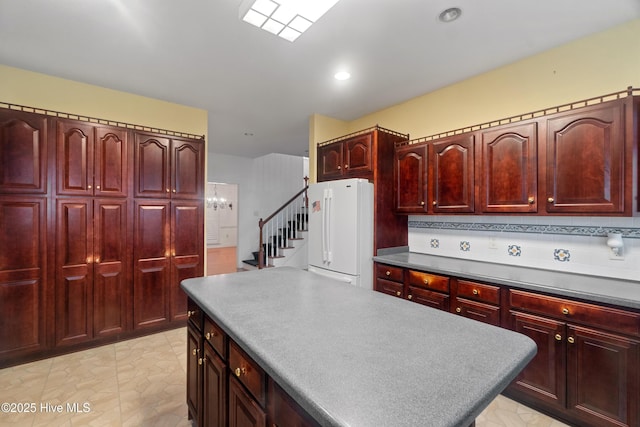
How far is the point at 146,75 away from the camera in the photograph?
2.80 meters

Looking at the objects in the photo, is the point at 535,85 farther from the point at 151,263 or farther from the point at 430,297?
the point at 151,263

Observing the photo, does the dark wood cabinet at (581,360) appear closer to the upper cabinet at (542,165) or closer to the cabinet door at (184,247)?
the upper cabinet at (542,165)

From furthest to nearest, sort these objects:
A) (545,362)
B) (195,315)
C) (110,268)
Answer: (110,268)
(545,362)
(195,315)

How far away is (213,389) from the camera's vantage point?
1360 millimetres

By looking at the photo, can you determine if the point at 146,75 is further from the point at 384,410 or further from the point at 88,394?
the point at 384,410

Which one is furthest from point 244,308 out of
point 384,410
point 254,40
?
point 254,40

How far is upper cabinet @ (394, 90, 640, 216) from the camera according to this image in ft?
5.95

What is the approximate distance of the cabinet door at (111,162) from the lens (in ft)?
9.21

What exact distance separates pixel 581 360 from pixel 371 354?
174 cm

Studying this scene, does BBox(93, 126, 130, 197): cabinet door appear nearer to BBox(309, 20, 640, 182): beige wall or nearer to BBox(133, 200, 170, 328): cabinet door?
BBox(133, 200, 170, 328): cabinet door

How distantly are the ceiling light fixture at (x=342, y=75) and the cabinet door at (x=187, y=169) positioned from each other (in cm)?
183

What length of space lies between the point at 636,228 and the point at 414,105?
2.25m

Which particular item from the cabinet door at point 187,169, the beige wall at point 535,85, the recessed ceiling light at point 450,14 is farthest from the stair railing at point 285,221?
the recessed ceiling light at point 450,14

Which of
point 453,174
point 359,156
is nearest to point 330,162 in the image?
point 359,156
